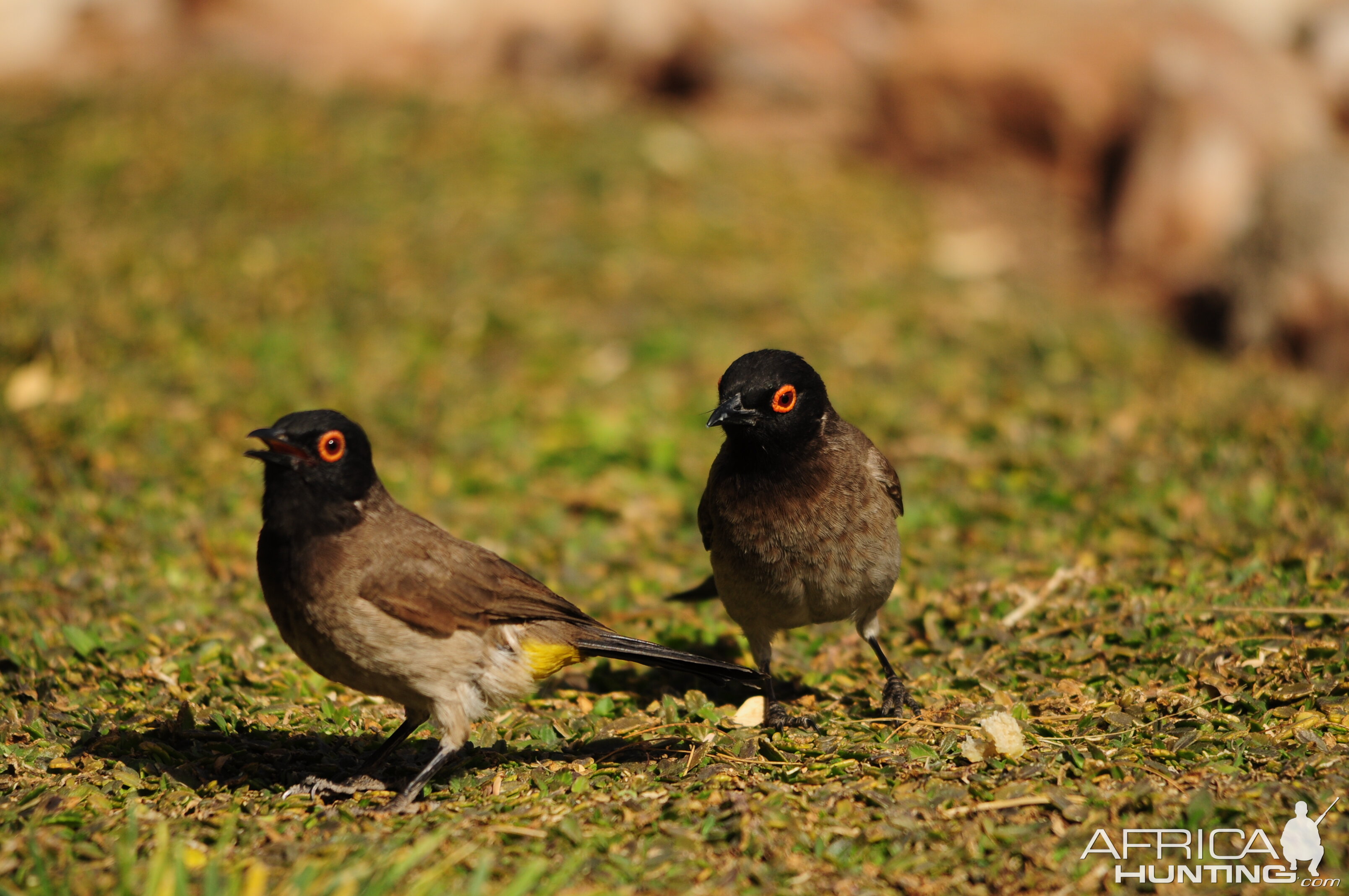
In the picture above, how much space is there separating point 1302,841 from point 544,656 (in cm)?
277

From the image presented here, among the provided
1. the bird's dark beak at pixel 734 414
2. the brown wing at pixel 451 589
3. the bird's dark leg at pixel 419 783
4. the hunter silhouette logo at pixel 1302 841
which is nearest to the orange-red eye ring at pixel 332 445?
the brown wing at pixel 451 589

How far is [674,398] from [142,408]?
3.85 metres

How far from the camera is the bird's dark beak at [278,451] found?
177 inches

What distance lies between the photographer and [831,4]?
15211mm

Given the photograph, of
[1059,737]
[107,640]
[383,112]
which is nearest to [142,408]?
[107,640]

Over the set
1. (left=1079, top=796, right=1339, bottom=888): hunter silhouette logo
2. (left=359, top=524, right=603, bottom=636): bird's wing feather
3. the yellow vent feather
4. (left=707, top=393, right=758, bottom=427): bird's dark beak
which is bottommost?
(left=1079, top=796, right=1339, bottom=888): hunter silhouette logo

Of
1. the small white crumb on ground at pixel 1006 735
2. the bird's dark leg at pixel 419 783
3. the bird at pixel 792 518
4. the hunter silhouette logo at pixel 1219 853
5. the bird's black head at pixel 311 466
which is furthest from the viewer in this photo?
the bird at pixel 792 518

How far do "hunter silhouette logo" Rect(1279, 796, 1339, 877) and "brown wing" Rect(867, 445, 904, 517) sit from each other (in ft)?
7.02

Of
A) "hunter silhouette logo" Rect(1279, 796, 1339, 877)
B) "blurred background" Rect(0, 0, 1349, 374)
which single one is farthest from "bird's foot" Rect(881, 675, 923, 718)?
"blurred background" Rect(0, 0, 1349, 374)

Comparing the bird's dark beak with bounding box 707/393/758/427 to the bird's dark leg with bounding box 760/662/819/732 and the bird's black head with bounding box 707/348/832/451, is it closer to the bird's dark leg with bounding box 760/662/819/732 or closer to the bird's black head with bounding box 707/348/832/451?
the bird's black head with bounding box 707/348/832/451

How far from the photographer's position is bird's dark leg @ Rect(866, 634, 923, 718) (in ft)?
17.1

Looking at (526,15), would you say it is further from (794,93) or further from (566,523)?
(566,523)

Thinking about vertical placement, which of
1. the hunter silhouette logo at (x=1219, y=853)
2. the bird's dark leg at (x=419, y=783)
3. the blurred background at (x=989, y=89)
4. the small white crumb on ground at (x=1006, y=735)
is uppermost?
the blurred background at (x=989, y=89)

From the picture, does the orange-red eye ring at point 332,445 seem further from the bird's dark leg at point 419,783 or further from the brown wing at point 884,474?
the brown wing at point 884,474
